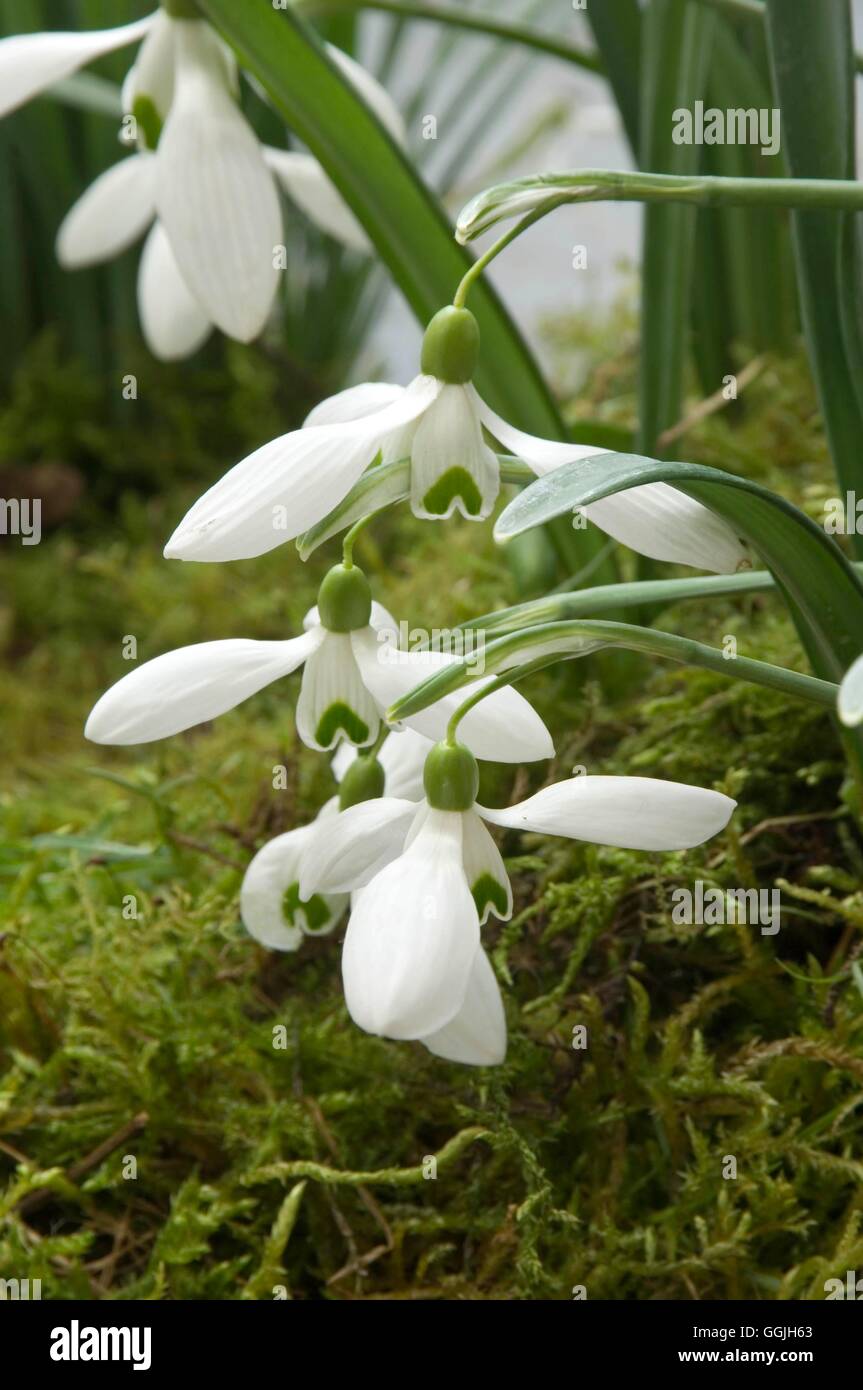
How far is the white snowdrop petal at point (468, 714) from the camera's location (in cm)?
32

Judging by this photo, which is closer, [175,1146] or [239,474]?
[239,474]

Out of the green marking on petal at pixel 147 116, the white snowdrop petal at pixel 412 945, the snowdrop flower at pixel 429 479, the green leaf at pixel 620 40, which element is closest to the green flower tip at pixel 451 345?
the snowdrop flower at pixel 429 479

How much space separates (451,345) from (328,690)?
3.4 inches

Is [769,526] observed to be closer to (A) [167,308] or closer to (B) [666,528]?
(B) [666,528]

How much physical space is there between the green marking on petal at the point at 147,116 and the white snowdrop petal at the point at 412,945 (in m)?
0.29

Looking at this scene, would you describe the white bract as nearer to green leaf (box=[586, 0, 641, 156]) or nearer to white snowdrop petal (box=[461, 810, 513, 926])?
white snowdrop petal (box=[461, 810, 513, 926])

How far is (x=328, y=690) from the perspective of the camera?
0.33 m

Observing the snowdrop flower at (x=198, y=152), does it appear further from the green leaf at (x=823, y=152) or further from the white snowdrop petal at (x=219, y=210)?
the green leaf at (x=823, y=152)

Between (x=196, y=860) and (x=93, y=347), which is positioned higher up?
(x=93, y=347)

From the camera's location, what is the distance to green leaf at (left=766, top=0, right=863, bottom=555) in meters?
0.38
